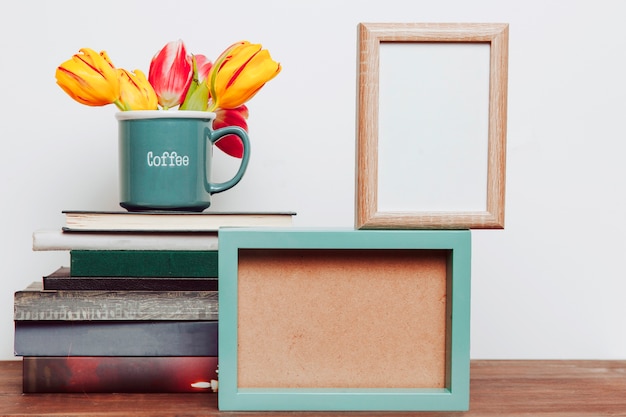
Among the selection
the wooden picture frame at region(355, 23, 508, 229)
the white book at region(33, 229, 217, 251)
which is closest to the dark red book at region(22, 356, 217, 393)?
the white book at region(33, 229, 217, 251)

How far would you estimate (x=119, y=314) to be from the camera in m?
0.76

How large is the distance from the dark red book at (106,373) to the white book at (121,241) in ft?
0.37

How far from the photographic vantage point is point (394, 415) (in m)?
0.72

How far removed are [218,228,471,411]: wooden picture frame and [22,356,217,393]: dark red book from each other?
75 mm

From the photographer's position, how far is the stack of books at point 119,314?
2.50ft

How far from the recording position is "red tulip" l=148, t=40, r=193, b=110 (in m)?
0.84

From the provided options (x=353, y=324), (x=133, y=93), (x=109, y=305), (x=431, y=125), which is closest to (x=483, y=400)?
(x=353, y=324)

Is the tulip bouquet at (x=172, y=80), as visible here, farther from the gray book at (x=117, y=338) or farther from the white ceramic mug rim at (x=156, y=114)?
the gray book at (x=117, y=338)

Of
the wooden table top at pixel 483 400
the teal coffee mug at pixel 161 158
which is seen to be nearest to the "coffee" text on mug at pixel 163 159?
the teal coffee mug at pixel 161 158

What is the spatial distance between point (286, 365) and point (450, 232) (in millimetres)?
207

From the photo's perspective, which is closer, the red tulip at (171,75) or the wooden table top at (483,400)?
the wooden table top at (483,400)

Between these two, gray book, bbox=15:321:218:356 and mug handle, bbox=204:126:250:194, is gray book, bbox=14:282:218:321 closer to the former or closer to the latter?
gray book, bbox=15:321:218:356

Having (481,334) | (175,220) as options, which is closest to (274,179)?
(175,220)

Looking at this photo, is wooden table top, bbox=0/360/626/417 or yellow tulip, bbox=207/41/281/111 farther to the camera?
yellow tulip, bbox=207/41/281/111
